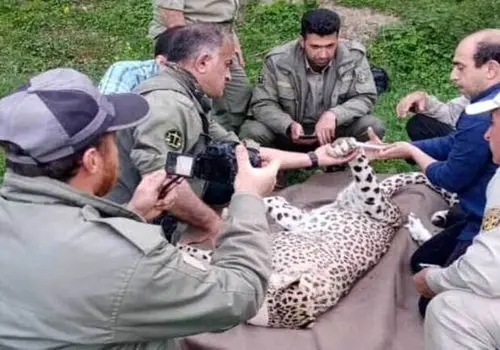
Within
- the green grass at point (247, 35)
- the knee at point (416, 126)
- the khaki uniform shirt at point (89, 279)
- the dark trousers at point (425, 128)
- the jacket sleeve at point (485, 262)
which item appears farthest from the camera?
the green grass at point (247, 35)

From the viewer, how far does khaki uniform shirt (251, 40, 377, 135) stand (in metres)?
6.59

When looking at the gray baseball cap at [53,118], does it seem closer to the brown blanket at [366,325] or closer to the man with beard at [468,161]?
the brown blanket at [366,325]

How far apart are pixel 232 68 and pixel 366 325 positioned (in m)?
2.67

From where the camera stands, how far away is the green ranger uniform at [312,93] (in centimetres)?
660

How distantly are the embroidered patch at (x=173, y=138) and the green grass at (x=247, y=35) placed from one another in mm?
2923

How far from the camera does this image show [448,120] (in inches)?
248

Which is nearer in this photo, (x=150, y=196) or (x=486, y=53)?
(x=150, y=196)

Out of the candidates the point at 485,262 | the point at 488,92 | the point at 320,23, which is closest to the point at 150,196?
the point at 485,262

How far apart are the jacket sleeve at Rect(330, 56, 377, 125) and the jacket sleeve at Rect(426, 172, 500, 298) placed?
2.58 metres

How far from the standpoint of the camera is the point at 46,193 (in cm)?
269

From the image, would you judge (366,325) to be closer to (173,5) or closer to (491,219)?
(491,219)

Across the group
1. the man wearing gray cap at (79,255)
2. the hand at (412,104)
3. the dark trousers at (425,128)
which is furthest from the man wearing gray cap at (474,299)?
the dark trousers at (425,128)

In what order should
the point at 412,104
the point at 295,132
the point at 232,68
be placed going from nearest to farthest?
the point at 412,104
the point at 295,132
the point at 232,68

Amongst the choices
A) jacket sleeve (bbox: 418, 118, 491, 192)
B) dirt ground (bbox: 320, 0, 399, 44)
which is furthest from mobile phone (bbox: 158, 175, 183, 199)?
dirt ground (bbox: 320, 0, 399, 44)
